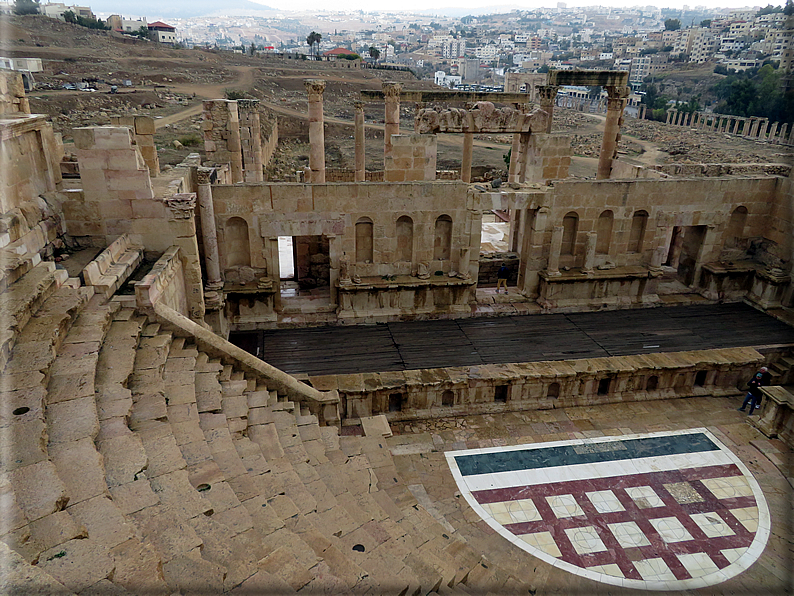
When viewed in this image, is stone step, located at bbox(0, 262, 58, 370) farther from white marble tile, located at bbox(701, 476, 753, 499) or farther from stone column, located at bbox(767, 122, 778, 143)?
stone column, located at bbox(767, 122, 778, 143)

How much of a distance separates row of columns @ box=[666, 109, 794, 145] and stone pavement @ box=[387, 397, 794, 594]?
5754 centimetres

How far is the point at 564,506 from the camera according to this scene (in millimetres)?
9680

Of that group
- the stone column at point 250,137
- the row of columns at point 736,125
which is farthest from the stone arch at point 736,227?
the row of columns at point 736,125

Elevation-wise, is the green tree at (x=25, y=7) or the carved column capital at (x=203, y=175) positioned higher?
the green tree at (x=25, y=7)

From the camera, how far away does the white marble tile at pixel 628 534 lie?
8938 millimetres

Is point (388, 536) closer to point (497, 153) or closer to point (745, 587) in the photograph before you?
point (745, 587)

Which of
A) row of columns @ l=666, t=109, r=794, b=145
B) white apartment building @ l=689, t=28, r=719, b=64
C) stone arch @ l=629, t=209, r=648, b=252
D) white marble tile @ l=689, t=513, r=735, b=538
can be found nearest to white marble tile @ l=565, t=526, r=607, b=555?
white marble tile @ l=689, t=513, r=735, b=538

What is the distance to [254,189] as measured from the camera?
13.2 metres

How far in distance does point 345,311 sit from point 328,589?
9.32 meters

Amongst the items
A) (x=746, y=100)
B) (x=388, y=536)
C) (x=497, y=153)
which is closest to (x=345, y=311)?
(x=388, y=536)

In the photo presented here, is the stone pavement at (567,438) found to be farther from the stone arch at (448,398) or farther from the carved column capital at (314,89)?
the carved column capital at (314,89)

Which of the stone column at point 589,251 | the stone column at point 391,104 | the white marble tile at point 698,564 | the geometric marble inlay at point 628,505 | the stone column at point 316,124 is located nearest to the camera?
the white marble tile at point 698,564

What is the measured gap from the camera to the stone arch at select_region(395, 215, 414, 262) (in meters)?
14.2

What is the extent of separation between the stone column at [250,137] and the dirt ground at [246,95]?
7304mm
